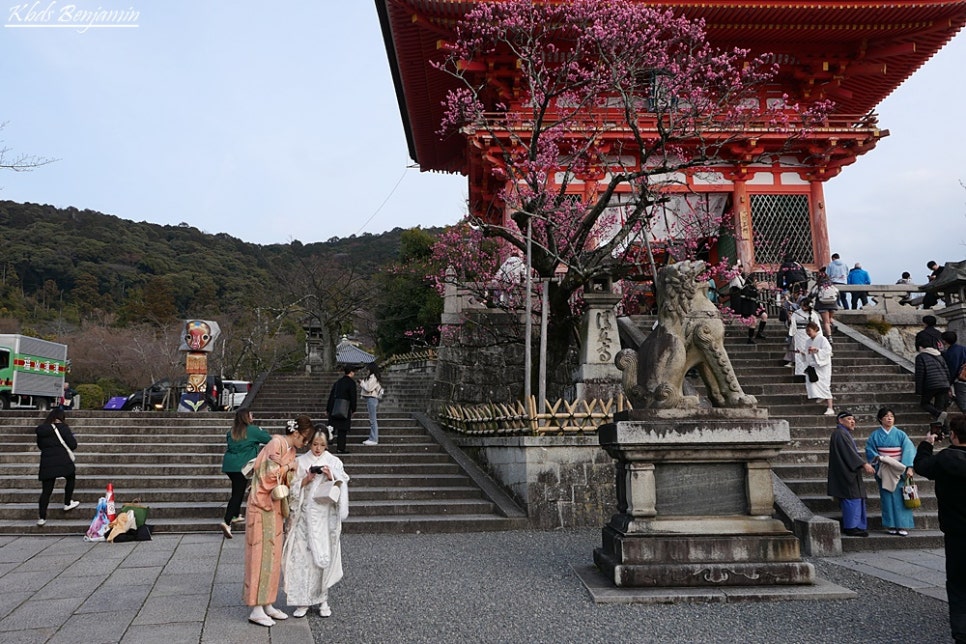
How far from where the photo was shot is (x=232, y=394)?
2231 cm

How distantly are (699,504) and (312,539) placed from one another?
303 cm

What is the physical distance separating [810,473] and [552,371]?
4447mm

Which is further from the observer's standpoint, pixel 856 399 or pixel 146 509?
pixel 856 399

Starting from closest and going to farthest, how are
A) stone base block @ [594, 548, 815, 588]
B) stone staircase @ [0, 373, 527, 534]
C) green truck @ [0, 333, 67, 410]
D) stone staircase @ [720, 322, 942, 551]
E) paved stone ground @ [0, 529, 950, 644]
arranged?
paved stone ground @ [0, 529, 950, 644] → stone base block @ [594, 548, 815, 588] → stone staircase @ [720, 322, 942, 551] → stone staircase @ [0, 373, 527, 534] → green truck @ [0, 333, 67, 410]

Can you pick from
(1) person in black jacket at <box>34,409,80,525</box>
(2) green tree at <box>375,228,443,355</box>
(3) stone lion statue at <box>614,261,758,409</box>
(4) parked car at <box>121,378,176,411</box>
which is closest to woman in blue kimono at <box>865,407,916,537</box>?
(3) stone lion statue at <box>614,261,758,409</box>

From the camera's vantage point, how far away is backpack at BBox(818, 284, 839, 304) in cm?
1229

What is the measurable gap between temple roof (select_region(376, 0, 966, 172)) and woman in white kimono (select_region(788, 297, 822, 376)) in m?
8.66

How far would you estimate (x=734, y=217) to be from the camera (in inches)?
634

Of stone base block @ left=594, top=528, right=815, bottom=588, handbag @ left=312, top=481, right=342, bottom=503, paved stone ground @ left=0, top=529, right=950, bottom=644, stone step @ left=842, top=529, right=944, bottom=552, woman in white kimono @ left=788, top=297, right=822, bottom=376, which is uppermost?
woman in white kimono @ left=788, top=297, right=822, bottom=376

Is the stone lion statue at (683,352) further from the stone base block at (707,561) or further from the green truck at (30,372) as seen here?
the green truck at (30,372)

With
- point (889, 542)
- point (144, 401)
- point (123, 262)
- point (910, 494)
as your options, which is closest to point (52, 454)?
point (889, 542)

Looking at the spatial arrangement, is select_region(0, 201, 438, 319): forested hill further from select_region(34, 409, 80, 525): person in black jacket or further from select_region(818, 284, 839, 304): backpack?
select_region(34, 409, 80, 525): person in black jacket

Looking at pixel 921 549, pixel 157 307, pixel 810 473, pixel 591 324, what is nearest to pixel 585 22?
pixel 591 324

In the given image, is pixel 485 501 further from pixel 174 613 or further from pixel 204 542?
pixel 174 613
